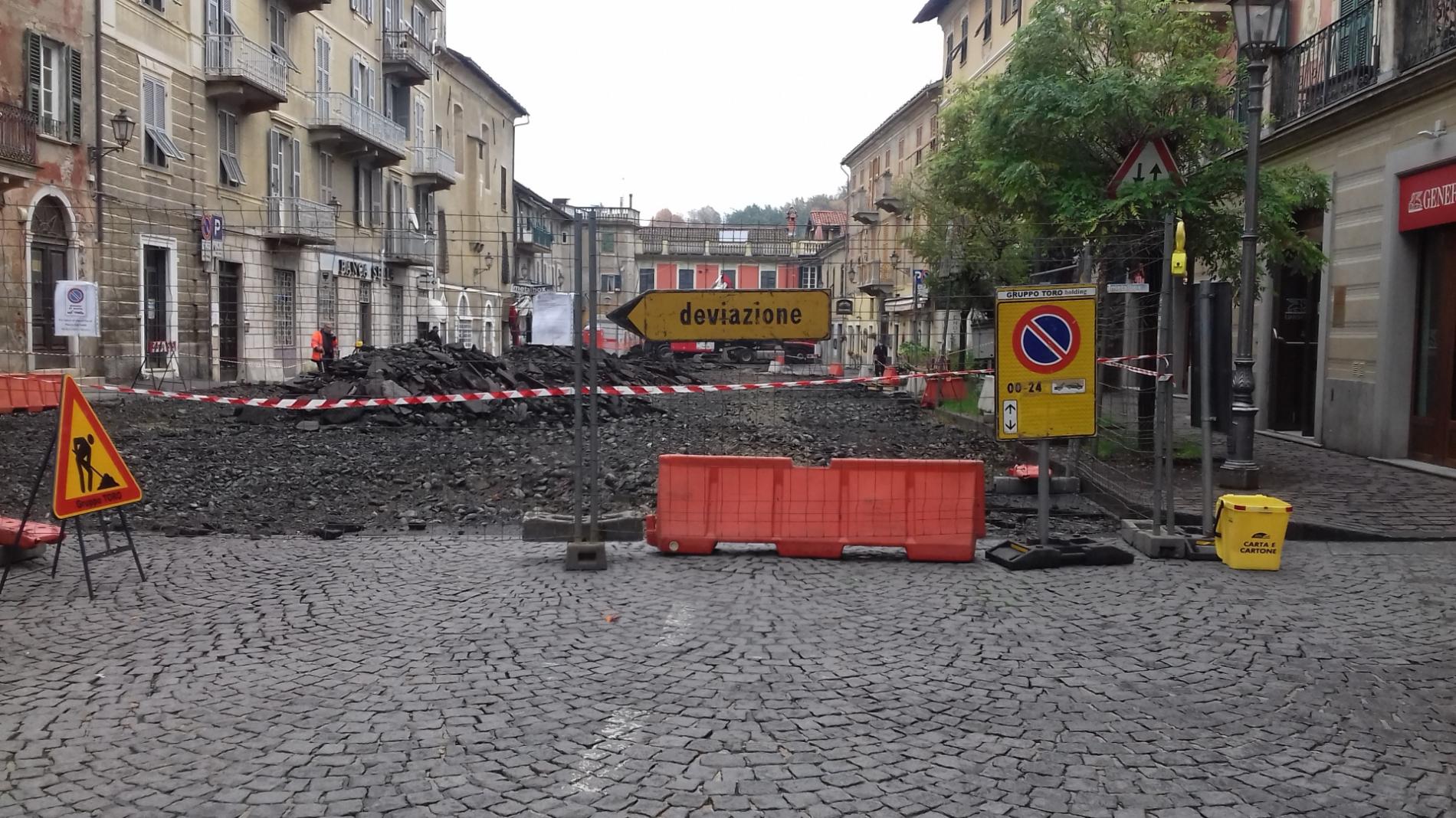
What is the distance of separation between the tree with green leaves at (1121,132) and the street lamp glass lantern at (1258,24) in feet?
3.44

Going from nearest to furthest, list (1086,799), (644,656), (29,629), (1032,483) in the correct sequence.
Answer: (1086,799) → (644,656) → (29,629) → (1032,483)

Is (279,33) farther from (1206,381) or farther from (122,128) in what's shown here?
(1206,381)

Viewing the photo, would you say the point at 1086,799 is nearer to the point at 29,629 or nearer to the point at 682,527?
the point at 682,527

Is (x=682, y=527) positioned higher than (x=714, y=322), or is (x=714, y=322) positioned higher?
(x=714, y=322)

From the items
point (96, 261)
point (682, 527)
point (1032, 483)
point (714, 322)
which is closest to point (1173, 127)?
point (1032, 483)

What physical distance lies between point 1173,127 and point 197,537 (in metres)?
10.6

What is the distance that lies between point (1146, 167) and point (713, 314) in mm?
5663

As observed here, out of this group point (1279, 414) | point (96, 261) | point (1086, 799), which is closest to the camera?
point (1086, 799)

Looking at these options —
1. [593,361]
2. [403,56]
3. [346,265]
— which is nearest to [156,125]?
[346,265]

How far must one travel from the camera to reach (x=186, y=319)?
24.7 metres

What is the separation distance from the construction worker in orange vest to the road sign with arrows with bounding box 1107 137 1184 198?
13197 millimetres

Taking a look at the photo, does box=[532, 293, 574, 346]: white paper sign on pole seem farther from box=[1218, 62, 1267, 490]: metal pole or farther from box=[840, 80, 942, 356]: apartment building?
box=[1218, 62, 1267, 490]: metal pole

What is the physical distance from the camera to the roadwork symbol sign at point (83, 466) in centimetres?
651

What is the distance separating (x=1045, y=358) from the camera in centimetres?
786
